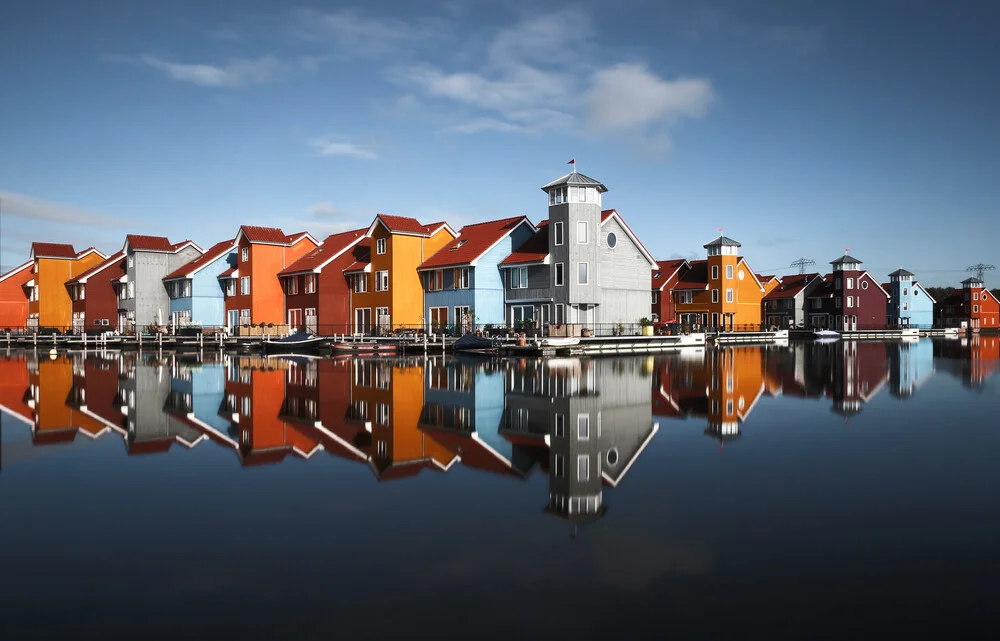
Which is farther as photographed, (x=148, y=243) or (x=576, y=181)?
(x=148, y=243)

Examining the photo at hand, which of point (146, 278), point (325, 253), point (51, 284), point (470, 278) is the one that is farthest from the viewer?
point (51, 284)

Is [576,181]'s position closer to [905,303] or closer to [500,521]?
[500,521]

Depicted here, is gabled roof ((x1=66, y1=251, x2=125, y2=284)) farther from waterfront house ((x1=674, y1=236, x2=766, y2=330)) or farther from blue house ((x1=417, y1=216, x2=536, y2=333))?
waterfront house ((x1=674, y1=236, x2=766, y2=330))

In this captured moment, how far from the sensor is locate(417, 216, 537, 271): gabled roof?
5341cm

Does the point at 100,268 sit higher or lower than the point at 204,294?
higher

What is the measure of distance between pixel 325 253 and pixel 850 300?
63.9m

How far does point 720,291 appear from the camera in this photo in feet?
250

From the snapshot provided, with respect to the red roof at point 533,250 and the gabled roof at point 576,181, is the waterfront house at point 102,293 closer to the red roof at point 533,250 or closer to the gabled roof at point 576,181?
the red roof at point 533,250

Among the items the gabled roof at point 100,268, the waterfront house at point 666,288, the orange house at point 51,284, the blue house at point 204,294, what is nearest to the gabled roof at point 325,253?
the blue house at point 204,294

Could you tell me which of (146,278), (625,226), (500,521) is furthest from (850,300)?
(500,521)

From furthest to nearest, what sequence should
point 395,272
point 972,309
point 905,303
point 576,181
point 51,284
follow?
1. point 972,309
2. point 905,303
3. point 51,284
4. point 395,272
5. point 576,181

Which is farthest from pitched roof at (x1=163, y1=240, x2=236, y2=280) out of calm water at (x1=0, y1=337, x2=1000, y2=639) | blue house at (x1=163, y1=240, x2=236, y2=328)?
calm water at (x1=0, y1=337, x2=1000, y2=639)

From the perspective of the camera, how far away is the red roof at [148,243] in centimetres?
7081

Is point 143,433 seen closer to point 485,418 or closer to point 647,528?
point 485,418
